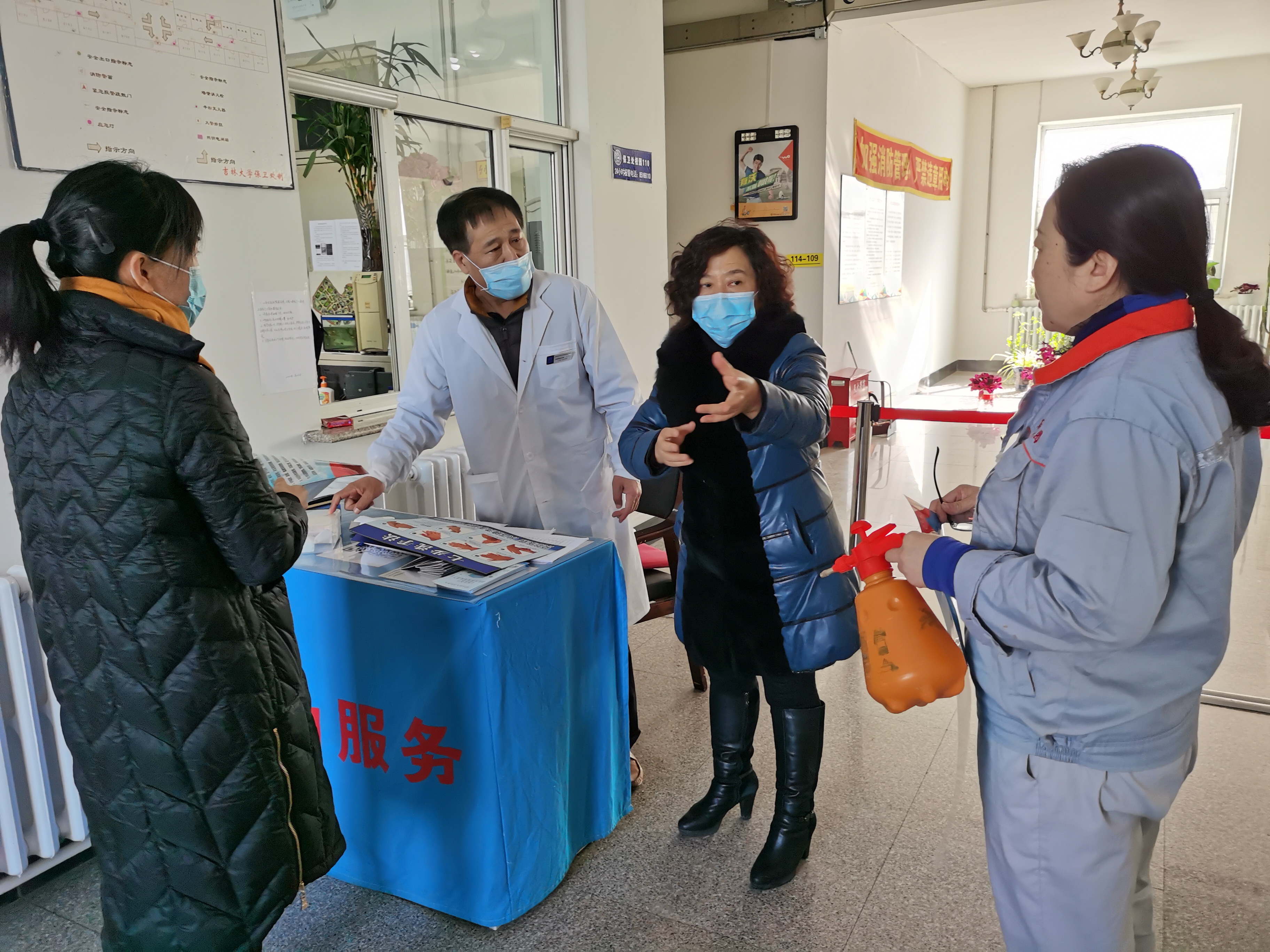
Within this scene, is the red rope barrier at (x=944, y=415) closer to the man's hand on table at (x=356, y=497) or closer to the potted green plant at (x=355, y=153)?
the man's hand on table at (x=356, y=497)

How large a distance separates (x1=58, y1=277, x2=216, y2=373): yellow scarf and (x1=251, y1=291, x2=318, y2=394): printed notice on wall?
1.35 metres

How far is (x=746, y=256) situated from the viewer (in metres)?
1.69

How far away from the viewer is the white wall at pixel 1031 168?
8.95 metres

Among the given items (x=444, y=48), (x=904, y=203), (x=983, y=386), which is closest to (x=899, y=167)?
(x=904, y=203)

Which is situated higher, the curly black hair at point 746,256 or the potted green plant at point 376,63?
the potted green plant at point 376,63

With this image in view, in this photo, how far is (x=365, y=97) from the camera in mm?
2906

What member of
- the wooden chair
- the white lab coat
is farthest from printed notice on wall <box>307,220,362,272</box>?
the wooden chair

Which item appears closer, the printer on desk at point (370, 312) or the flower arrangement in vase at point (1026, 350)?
the printer on desk at point (370, 312)

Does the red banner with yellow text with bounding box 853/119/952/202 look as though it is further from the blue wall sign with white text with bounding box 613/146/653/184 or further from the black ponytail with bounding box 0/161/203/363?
the black ponytail with bounding box 0/161/203/363

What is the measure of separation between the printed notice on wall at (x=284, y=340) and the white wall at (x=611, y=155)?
1.62 meters

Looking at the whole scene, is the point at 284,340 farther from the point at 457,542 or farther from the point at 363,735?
the point at 363,735

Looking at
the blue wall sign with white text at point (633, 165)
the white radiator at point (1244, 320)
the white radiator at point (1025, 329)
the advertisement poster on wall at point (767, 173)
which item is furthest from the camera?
the white radiator at point (1025, 329)

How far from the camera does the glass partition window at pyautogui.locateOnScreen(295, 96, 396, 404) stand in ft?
9.33

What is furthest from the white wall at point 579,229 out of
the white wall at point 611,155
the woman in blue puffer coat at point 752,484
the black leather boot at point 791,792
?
the black leather boot at point 791,792
